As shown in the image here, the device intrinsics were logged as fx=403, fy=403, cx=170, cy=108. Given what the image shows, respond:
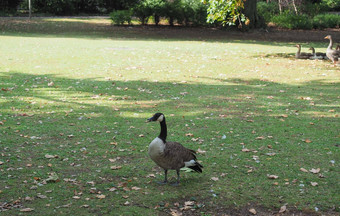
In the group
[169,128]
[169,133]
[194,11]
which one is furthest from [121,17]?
[169,133]

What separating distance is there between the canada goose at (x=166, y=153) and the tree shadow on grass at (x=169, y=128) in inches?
Answer: 16.3

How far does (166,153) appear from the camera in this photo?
588 cm

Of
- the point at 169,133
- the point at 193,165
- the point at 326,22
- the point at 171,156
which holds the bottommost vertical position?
the point at 169,133

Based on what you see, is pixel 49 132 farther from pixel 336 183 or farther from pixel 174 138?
pixel 336 183

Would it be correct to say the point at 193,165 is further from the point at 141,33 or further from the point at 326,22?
the point at 326,22

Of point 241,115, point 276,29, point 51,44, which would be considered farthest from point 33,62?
point 276,29

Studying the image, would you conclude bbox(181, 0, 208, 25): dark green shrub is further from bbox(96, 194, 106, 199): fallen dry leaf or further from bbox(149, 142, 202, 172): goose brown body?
bbox(96, 194, 106, 199): fallen dry leaf

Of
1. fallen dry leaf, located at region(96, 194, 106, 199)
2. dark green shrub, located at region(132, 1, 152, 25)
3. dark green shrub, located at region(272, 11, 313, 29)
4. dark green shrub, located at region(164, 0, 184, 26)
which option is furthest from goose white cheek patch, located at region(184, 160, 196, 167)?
dark green shrub, located at region(272, 11, 313, 29)

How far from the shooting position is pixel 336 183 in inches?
252

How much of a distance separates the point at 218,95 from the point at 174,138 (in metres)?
4.41

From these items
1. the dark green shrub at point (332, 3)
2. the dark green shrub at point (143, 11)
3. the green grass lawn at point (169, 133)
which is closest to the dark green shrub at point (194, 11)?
the dark green shrub at point (143, 11)

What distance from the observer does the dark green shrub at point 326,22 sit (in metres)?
38.0

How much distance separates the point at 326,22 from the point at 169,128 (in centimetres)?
3381

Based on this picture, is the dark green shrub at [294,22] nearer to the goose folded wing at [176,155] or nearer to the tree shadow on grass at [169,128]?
the tree shadow on grass at [169,128]
